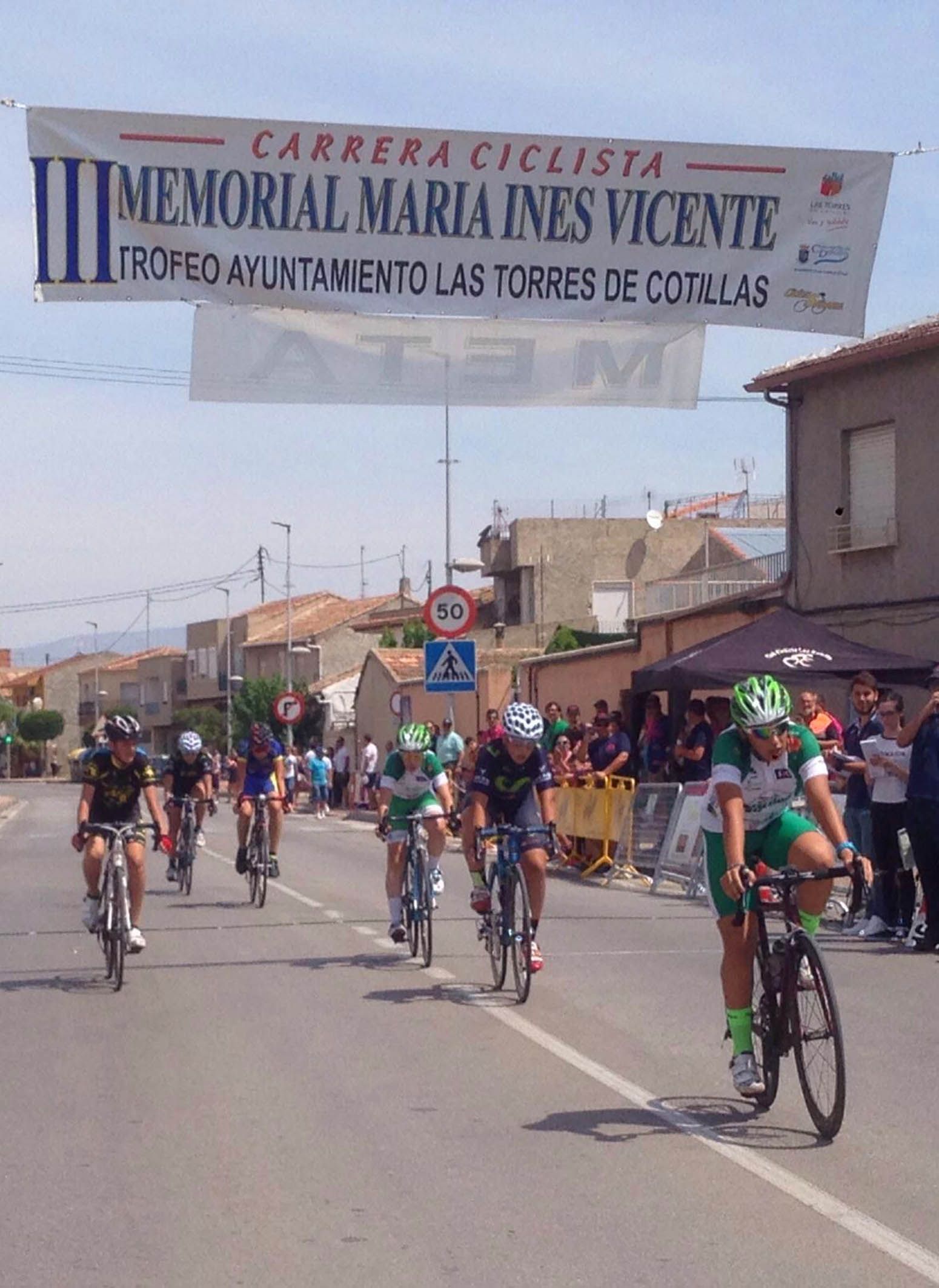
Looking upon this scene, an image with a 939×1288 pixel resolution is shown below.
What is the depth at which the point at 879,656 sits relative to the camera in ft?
66.7

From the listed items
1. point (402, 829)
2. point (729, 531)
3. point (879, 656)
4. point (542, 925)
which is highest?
point (729, 531)

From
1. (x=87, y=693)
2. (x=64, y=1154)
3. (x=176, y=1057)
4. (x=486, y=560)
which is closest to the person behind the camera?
(x=64, y=1154)

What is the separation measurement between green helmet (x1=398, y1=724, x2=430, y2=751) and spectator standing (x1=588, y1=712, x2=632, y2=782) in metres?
9.40

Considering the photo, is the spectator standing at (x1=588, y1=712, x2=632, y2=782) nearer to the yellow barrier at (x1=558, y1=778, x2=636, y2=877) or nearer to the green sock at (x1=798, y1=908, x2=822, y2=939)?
the yellow barrier at (x1=558, y1=778, x2=636, y2=877)

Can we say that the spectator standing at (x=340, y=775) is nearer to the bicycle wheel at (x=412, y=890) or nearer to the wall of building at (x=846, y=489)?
the wall of building at (x=846, y=489)

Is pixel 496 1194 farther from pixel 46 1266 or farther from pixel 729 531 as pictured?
pixel 729 531

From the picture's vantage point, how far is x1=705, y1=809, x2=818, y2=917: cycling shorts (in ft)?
24.3

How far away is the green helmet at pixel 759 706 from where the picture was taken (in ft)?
23.8

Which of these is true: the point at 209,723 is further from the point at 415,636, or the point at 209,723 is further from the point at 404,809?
the point at 404,809

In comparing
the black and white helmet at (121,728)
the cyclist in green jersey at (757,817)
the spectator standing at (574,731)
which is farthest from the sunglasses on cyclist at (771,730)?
the spectator standing at (574,731)

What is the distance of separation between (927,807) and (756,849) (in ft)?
20.0

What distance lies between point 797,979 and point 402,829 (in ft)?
A: 18.5

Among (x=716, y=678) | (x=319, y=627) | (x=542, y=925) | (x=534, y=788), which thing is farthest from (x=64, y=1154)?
(x=319, y=627)

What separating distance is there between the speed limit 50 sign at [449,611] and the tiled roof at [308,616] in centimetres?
7161
